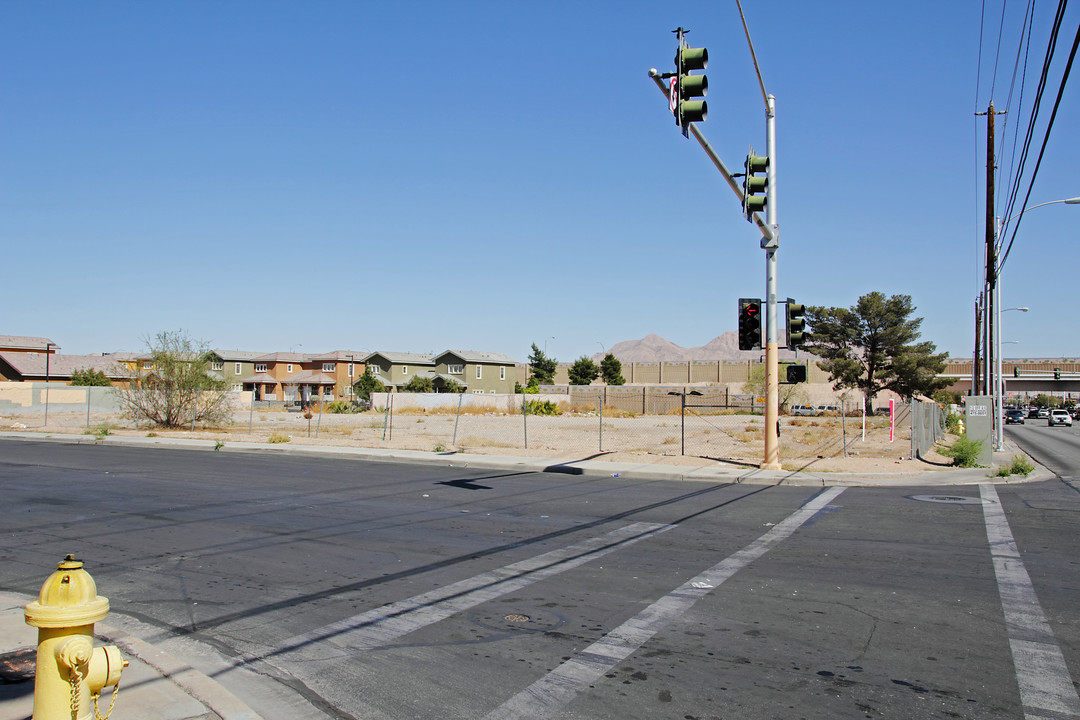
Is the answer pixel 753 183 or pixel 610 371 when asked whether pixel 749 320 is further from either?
pixel 610 371

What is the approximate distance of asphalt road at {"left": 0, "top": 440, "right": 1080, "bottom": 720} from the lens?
5.22 metres

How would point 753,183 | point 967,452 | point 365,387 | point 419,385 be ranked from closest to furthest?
point 753,183 < point 967,452 < point 365,387 < point 419,385

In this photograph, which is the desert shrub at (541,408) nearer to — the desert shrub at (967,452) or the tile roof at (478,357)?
the tile roof at (478,357)

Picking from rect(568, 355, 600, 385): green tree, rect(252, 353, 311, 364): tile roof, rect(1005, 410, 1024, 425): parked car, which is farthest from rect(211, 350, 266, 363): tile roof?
rect(1005, 410, 1024, 425): parked car

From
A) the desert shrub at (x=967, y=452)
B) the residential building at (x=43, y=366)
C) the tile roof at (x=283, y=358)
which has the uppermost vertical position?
the tile roof at (x=283, y=358)

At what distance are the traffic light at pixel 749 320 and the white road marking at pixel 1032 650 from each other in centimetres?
941

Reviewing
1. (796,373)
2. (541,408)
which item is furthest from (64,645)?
(541,408)

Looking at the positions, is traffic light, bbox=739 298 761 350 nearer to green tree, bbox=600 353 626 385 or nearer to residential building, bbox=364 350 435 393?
residential building, bbox=364 350 435 393

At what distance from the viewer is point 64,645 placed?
148 inches

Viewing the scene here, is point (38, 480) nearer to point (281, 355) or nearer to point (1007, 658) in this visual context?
point (1007, 658)

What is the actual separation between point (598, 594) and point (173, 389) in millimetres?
33306

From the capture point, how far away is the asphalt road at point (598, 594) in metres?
5.22

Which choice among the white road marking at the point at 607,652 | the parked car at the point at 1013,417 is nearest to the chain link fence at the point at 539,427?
the white road marking at the point at 607,652

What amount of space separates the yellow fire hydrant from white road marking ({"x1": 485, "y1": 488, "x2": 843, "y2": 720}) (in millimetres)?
2181
